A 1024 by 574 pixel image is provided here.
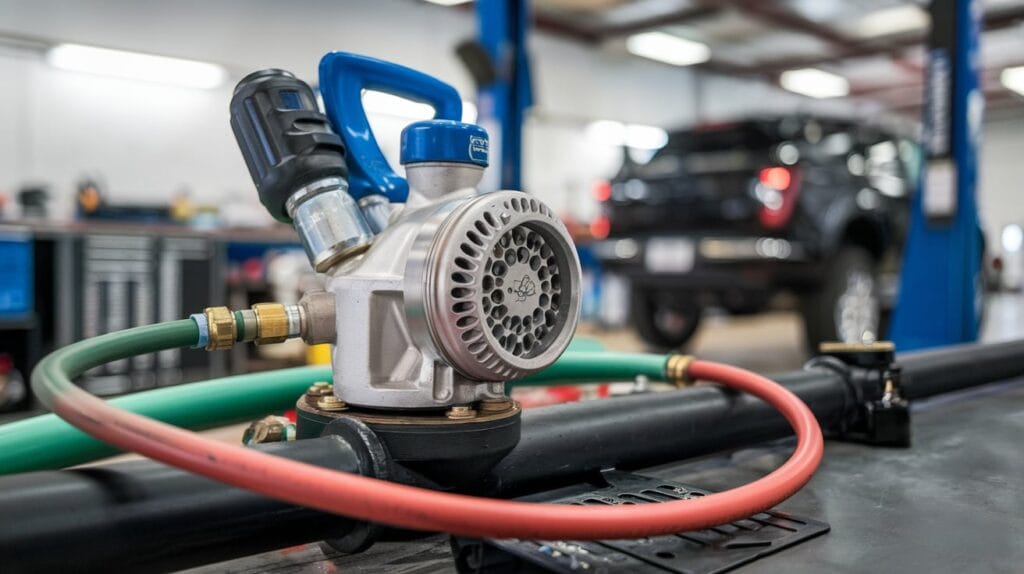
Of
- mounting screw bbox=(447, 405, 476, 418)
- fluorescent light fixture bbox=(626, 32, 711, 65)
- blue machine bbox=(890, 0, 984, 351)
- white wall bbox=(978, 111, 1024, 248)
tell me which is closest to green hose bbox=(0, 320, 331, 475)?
mounting screw bbox=(447, 405, 476, 418)

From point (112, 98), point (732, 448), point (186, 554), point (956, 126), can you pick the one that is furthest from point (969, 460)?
point (112, 98)

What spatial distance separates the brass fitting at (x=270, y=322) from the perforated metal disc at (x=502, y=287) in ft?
0.62

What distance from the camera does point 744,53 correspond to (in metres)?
11.9

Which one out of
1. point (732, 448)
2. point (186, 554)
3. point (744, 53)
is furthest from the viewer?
point (744, 53)

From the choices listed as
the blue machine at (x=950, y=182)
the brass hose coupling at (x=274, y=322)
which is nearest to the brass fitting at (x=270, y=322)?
the brass hose coupling at (x=274, y=322)

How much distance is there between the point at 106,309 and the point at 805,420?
4306 mm

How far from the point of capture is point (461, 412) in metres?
0.78

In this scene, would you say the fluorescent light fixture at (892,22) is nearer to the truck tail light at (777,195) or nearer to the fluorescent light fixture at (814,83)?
the fluorescent light fixture at (814,83)

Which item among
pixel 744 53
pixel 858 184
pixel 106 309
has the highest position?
pixel 744 53

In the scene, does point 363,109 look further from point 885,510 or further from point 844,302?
point 844,302

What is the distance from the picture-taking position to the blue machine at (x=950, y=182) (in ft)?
10.9

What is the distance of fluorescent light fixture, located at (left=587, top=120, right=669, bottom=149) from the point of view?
1237 centimetres

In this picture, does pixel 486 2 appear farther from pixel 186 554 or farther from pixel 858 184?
pixel 186 554

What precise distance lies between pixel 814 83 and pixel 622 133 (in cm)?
377
